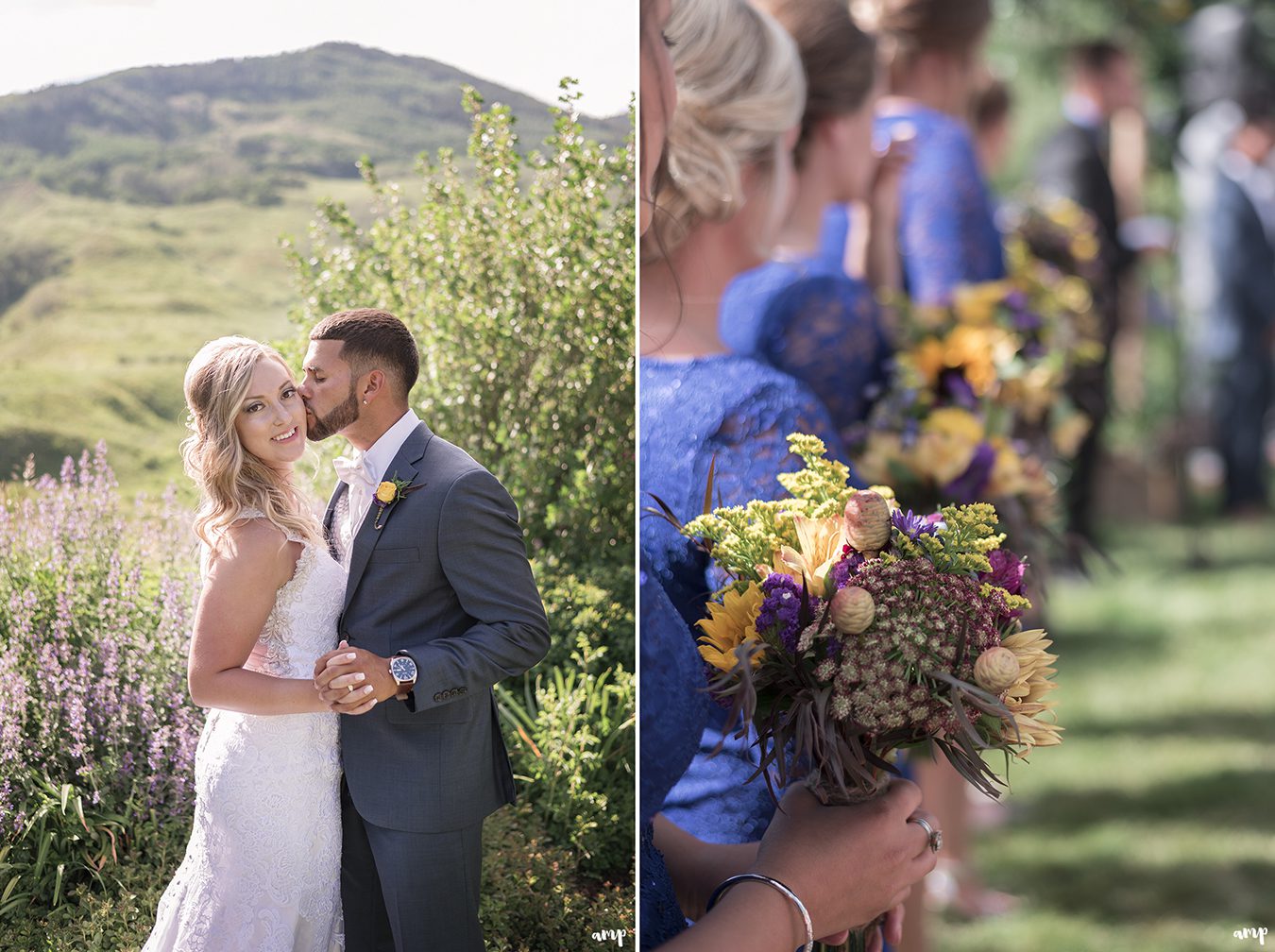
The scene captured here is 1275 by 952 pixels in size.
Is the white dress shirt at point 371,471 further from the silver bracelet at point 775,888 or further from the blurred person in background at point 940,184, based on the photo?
the blurred person in background at point 940,184

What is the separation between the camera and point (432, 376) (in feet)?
7.45

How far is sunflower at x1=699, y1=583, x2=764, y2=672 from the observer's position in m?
1.80

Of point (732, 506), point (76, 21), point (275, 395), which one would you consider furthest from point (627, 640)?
point (76, 21)

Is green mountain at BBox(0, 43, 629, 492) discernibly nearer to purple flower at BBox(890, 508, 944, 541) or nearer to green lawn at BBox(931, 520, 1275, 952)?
purple flower at BBox(890, 508, 944, 541)

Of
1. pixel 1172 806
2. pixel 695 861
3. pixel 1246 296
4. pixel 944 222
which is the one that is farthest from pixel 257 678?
pixel 1246 296

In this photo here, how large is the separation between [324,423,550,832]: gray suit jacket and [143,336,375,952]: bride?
0.06 metres

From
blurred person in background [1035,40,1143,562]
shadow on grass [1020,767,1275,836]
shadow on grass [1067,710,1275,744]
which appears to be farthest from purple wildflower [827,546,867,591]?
blurred person in background [1035,40,1143,562]

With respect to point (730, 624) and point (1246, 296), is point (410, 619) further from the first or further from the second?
point (1246, 296)

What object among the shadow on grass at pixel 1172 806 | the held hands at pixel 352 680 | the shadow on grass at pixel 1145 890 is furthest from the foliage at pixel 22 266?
the shadow on grass at pixel 1172 806

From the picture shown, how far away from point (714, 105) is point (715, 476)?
669 millimetres

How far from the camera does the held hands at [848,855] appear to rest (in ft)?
5.92

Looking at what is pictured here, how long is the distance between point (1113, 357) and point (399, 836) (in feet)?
20.3

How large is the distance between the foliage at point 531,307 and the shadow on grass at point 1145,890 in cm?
242

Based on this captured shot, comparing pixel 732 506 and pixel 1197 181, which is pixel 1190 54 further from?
pixel 732 506
